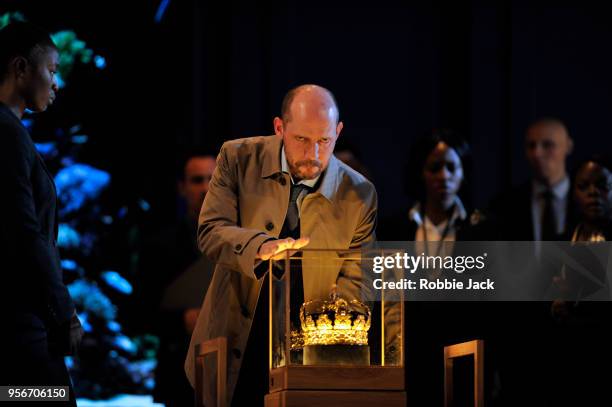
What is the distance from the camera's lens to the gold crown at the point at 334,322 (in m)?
3.75

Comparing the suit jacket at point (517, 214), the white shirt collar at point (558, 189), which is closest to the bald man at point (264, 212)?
the suit jacket at point (517, 214)

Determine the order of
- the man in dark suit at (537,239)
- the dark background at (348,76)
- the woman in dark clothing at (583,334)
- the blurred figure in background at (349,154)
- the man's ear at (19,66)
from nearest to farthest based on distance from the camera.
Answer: the man's ear at (19,66) < the woman in dark clothing at (583,334) < the man in dark suit at (537,239) < the blurred figure in background at (349,154) < the dark background at (348,76)

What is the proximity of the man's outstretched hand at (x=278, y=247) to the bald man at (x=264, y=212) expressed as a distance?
0.45 ft

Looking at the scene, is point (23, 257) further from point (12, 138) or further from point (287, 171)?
point (287, 171)

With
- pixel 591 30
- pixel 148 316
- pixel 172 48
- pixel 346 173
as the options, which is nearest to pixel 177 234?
pixel 148 316

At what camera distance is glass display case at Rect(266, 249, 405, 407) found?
3.69 m

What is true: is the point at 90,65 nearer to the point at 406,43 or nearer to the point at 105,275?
the point at 105,275

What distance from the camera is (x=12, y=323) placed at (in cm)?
373

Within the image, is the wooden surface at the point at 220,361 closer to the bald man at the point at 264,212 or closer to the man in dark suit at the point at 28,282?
the bald man at the point at 264,212

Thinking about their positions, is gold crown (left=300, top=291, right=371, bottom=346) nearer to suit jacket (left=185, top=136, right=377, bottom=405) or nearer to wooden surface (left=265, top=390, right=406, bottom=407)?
wooden surface (left=265, top=390, right=406, bottom=407)

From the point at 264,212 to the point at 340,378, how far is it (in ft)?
2.66

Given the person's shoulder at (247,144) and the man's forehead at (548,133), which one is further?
the man's forehead at (548,133)

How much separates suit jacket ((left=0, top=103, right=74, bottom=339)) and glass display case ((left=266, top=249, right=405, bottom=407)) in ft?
2.14

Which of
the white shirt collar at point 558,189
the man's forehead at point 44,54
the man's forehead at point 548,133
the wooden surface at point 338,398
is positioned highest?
the man's forehead at point 548,133
